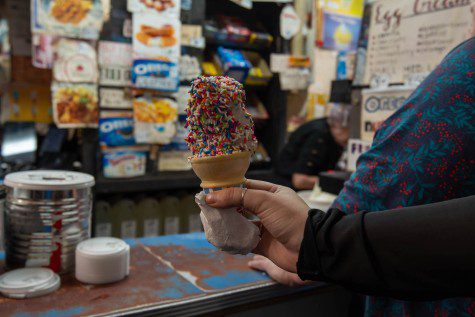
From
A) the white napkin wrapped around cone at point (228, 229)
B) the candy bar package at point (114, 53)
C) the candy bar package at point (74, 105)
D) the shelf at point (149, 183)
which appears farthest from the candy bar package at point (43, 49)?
the white napkin wrapped around cone at point (228, 229)

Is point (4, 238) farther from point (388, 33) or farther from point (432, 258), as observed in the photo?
point (388, 33)

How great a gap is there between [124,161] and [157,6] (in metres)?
1.19

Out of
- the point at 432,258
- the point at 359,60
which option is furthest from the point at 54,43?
the point at 432,258

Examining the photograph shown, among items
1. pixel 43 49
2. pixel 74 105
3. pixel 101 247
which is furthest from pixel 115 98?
pixel 101 247

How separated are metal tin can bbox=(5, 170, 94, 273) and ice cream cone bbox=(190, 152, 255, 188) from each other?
25.2 inches

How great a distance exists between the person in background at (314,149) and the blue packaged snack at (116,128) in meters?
1.30

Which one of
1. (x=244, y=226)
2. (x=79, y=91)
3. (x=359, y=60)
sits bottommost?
(x=244, y=226)

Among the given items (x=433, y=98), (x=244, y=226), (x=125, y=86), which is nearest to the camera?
(x=244, y=226)

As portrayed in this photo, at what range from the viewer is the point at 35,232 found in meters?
1.37

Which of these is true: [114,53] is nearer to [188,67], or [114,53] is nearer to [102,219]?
[188,67]

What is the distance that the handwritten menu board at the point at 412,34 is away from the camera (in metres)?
1.78

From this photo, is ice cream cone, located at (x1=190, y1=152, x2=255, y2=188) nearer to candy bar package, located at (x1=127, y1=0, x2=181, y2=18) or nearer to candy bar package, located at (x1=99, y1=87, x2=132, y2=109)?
candy bar package, located at (x1=99, y1=87, x2=132, y2=109)

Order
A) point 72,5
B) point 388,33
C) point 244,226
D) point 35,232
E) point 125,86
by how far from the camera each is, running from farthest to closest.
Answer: point 125,86
point 72,5
point 388,33
point 35,232
point 244,226

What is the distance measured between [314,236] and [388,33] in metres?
1.59
